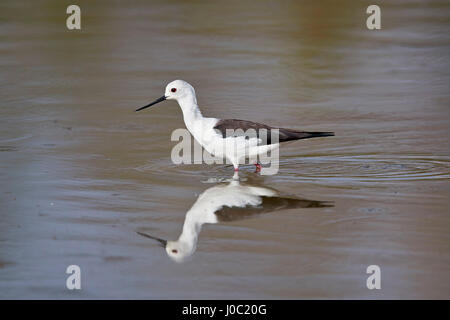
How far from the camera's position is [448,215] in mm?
6898

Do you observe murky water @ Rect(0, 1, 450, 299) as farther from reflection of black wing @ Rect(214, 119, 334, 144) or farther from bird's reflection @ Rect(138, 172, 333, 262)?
reflection of black wing @ Rect(214, 119, 334, 144)

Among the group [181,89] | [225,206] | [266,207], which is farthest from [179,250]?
[181,89]

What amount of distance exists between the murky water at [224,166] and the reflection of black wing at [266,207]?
25 mm

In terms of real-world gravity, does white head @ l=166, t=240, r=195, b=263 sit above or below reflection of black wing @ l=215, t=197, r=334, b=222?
below

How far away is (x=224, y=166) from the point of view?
885 centimetres

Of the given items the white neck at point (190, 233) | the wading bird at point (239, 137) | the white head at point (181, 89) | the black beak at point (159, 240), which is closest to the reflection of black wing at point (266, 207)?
the white neck at point (190, 233)

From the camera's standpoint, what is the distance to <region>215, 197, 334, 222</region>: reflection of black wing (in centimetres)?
698

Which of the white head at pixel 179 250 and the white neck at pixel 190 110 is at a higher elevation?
the white neck at pixel 190 110

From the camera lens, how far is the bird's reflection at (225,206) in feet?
20.8

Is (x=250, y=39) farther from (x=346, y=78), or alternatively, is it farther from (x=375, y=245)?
(x=375, y=245)

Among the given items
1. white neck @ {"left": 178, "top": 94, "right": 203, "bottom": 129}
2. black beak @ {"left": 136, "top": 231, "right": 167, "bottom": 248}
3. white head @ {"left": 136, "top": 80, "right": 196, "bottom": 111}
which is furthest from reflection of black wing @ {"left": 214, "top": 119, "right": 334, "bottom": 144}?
black beak @ {"left": 136, "top": 231, "right": 167, "bottom": 248}

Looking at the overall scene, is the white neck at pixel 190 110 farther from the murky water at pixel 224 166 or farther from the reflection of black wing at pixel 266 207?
the reflection of black wing at pixel 266 207
